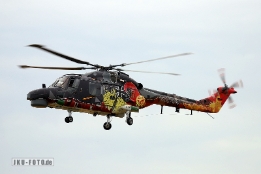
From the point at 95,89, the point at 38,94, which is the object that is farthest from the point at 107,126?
the point at 38,94

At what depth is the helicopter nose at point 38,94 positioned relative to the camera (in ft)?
153

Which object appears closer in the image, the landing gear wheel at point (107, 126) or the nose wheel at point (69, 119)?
the nose wheel at point (69, 119)

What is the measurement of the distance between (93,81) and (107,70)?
2.14 m

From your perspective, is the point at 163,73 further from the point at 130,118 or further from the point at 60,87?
the point at 60,87

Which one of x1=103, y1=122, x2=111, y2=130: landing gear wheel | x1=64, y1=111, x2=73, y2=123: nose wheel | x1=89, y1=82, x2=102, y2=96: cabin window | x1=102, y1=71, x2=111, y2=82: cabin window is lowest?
x1=103, y1=122, x2=111, y2=130: landing gear wheel

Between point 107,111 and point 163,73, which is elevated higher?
point 163,73

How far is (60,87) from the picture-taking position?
157ft

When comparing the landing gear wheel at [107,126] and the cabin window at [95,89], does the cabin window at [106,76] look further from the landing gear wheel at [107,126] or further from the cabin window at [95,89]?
the landing gear wheel at [107,126]

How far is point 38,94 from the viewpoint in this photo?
46531 mm

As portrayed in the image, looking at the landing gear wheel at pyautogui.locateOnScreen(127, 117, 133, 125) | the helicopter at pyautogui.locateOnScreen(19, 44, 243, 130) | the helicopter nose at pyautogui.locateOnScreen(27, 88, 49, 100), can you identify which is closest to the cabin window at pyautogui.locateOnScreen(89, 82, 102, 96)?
the helicopter at pyautogui.locateOnScreen(19, 44, 243, 130)

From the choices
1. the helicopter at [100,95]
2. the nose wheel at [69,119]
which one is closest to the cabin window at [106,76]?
the helicopter at [100,95]

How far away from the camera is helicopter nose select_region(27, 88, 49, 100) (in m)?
46.5

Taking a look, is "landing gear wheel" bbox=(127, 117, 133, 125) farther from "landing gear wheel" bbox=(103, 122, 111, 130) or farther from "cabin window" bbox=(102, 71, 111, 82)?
"cabin window" bbox=(102, 71, 111, 82)

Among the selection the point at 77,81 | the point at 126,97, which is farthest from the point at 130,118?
the point at 77,81
